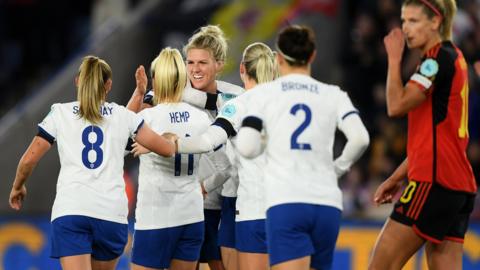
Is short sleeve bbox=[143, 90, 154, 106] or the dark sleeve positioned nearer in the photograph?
the dark sleeve

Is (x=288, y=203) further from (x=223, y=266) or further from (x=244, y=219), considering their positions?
(x=223, y=266)

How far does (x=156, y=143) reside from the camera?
763 cm

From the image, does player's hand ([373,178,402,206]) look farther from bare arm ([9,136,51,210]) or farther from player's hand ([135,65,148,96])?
bare arm ([9,136,51,210])

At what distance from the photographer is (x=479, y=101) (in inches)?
527

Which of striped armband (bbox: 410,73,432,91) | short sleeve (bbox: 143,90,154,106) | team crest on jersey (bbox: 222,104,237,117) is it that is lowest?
team crest on jersey (bbox: 222,104,237,117)

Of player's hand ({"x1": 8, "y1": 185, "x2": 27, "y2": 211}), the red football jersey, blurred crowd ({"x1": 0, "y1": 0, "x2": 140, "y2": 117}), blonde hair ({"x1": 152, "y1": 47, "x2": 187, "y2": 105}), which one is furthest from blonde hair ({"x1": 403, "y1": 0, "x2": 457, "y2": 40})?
blurred crowd ({"x1": 0, "y1": 0, "x2": 140, "y2": 117})

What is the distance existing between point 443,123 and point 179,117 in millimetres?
1975

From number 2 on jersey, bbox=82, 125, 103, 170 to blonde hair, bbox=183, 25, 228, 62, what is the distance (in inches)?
49.8

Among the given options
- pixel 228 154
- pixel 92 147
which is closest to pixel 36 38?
pixel 228 154

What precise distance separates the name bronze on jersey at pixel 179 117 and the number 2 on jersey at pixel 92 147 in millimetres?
559

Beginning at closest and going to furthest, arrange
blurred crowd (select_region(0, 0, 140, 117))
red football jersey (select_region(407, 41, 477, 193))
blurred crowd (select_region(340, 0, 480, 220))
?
red football jersey (select_region(407, 41, 477, 193)) → blurred crowd (select_region(340, 0, 480, 220)) → blurred crowd (select_region(0, 0, 140, 117))

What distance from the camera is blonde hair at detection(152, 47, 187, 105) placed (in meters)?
7.96

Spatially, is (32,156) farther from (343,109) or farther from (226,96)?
(343,109)

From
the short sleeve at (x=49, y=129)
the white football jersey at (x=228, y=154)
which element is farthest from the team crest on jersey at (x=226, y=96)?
the short sleeve at (x=49, y=129)
